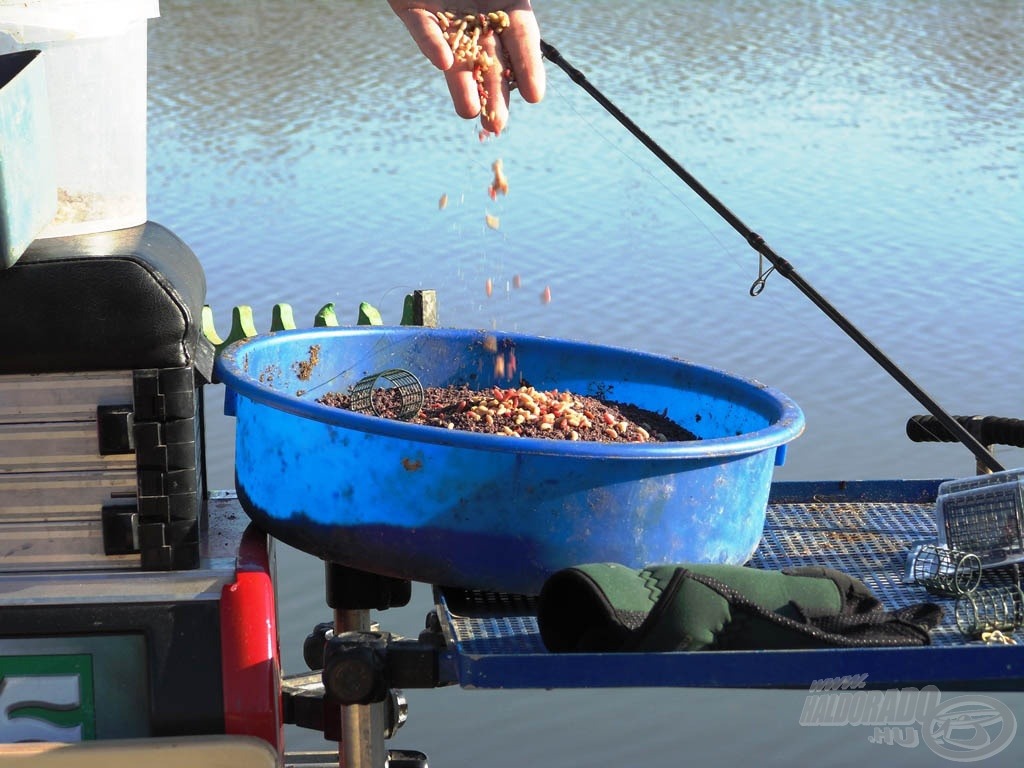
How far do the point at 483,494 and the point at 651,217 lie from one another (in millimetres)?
5332

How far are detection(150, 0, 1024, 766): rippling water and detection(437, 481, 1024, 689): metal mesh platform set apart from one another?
823 mm

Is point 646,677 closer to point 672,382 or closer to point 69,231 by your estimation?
point 672,382

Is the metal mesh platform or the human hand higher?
the human hand

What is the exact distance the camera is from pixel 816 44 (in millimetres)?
11812

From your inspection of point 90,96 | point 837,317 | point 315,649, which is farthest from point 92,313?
point 837,317

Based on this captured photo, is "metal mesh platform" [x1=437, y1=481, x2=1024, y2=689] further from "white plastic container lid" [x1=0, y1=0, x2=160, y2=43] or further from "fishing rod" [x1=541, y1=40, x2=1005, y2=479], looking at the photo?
"white plastic container lid" [x1=0, y1=0, x2=160, y2=43]

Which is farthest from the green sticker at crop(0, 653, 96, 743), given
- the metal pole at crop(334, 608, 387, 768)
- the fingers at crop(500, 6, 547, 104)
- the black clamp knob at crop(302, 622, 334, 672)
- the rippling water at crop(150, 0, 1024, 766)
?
the fingers at crop(500, 6, 547, 104)

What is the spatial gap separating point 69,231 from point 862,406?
3.34 meters

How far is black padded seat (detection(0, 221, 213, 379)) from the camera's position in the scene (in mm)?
2248

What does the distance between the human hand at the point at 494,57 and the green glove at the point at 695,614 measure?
1.02 metres

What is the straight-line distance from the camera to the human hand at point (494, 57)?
9.32 feet

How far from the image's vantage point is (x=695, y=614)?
2.19 meters

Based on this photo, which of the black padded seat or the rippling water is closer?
the black padded seat

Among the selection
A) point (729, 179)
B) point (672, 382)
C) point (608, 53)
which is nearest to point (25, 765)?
point (672, 382)
